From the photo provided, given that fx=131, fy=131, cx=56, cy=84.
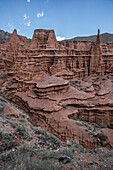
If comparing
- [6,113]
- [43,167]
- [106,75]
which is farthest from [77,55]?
[43,167]

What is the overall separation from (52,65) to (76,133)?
1790cm

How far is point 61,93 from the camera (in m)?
20.7

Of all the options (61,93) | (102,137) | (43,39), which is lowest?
(102,137)

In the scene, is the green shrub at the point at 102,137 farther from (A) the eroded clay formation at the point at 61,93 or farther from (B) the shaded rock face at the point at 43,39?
(B) the shaded rock face at the point at 43,39

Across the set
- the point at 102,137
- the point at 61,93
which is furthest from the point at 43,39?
the point at 102,137

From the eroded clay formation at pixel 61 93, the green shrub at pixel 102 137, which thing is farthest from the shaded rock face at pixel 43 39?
the green shrub at pixel 102 137

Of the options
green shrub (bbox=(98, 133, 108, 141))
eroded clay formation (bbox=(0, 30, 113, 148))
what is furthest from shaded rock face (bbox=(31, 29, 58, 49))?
green shrub (bbox=(98, 133, 108, 141))

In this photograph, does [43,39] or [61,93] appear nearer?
[61,93]

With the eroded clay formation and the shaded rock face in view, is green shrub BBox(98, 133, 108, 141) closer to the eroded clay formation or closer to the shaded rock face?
the eroded clay formation

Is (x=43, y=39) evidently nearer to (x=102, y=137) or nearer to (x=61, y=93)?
(x=61, y=93)

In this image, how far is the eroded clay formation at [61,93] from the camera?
15.0m

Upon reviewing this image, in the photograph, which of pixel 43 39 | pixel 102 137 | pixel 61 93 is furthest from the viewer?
pixel 43 39

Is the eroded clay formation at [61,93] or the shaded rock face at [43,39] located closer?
the eroded clay formation at [61,93]

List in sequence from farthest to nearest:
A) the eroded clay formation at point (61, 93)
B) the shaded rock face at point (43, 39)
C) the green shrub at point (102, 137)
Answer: the shaded rock face at point (43, 39) → the eroded clay formation at point (61, 93) → the green shrub at point (102, 137)
